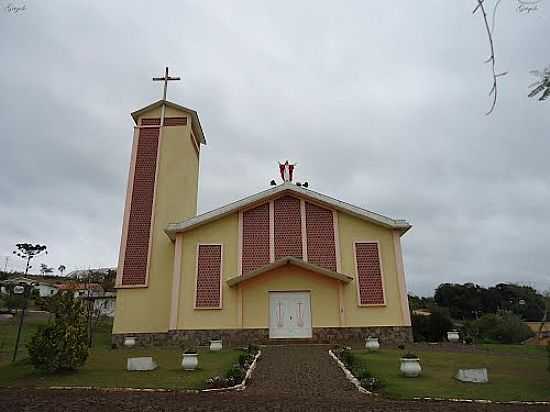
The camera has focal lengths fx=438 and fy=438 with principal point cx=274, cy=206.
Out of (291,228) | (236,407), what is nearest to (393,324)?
(291,228)

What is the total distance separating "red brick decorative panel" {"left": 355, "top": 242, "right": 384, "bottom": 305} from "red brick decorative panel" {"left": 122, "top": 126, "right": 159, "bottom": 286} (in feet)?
33.3

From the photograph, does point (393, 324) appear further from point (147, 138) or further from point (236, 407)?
point (147, 138)

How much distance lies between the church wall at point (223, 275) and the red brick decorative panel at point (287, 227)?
194cm

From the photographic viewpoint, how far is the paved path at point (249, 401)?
7.30m

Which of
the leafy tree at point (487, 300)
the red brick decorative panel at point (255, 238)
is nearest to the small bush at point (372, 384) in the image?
the red brick decorative panel at point (255, 238)

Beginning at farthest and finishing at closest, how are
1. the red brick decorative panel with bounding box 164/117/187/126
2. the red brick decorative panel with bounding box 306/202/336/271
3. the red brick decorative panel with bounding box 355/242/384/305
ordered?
the red brick decorative panel with bounding box 164/117/187/126, the red brick decorative panel with bounding box 306/202/336/271, the red brick decorative panel with bounding box 355/242/384/305

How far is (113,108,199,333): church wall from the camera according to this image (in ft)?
66.9

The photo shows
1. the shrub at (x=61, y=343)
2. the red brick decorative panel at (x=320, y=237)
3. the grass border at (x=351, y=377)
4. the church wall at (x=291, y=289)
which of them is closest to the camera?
the grass border at (x=351, y=377)

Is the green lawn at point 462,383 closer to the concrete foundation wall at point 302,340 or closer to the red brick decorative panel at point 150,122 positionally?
the concrete foundation wall at point 302,340

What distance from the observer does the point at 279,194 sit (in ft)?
69.8

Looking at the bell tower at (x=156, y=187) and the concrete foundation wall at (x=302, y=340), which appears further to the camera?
the bell tower at (x=156, y=187)

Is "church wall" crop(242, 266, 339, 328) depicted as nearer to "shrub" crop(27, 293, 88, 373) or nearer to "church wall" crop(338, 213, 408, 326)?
"church wall" crop(338, 213, 408, 326)

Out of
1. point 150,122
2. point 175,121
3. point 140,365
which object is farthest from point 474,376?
point 150,122

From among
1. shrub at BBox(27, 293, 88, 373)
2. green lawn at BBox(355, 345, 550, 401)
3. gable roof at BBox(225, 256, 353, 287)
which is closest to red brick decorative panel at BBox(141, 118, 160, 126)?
gable roof at BBox(225, 256, 353, 287)
